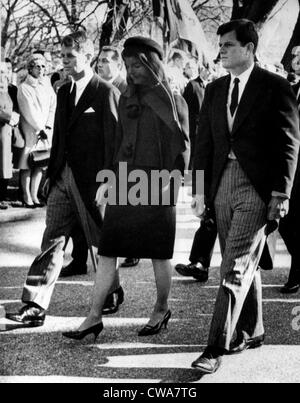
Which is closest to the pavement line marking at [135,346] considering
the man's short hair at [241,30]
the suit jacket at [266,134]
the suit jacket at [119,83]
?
the suit jacket at [266,134]

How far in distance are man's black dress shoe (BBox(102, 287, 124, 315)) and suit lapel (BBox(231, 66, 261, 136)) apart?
1.45 meters

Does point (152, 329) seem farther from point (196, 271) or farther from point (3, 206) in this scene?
point (3, 206)

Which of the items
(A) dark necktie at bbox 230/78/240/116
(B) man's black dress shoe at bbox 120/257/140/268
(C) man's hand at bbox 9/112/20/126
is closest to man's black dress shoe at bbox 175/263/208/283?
(B) man's black dress shoe at bbox 120/257/140/268

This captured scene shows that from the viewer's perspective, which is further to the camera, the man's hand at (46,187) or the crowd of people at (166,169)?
the man's hand at (46,187)

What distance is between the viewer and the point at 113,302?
4.73m

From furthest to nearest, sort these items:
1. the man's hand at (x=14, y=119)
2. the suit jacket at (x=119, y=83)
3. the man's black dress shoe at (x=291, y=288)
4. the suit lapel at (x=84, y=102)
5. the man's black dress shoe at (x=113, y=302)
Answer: the man's hand at (x=14, y=119) < the suit jacket at (x=119, y=83) < the man's black dress shoe at (x=291, y=288) < the man's black dress shoe at (x=113, y=302) < the suit lapel at (x=84, y=102)

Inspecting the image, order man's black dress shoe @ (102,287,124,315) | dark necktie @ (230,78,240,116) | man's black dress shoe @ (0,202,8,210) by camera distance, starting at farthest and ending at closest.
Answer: man's black dress shoe @ (0,202,8,210), man's black dress shoe @ (102,287,124,315), dark necktie @ (230,78,240,116)

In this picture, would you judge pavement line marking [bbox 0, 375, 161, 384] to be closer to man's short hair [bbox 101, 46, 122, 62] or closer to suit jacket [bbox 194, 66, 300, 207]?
suit jacket [bbox 194, 66, 300, 207]

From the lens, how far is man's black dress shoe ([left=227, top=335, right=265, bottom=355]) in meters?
4.01

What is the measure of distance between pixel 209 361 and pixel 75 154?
5.20 ft

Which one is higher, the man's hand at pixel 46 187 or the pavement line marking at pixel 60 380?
the man's hand at pixel 46 187

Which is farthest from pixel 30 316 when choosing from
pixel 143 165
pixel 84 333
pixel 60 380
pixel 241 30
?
pixel 241 30

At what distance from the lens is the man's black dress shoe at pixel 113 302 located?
469 centimetres

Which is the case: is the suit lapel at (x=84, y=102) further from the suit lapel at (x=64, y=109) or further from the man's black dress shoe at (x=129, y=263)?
the man's black dress shoe at (x=129, y=263)
